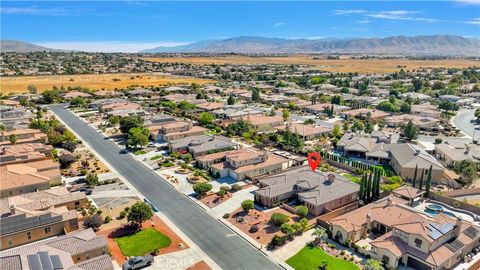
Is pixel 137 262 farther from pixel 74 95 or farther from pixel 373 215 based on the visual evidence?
pixel 74 95

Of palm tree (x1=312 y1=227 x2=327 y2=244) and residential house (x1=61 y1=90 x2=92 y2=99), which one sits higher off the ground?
residential house (x1=61 y1=90 x2=92 y2=99)

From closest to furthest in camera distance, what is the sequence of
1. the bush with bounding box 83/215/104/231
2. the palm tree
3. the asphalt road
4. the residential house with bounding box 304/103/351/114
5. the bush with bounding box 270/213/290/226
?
1. the asphalt road
2. the palm tree
3. the bush with bounding box 83/215/104/231
4. the bush with bounding box 270/213/290/226
5. the residential house with bounding box 304/103/351/114

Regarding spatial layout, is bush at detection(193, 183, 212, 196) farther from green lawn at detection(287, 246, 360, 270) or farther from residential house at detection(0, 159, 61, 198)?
residential house at detection(0, 159, 61, 198)

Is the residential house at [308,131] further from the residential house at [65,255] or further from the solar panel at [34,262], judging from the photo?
the solar panel at [34,262]

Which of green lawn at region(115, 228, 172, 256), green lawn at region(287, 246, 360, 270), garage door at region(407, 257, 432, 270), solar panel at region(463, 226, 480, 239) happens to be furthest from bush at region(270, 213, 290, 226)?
solar panel at region(463, 226, 480, 239)

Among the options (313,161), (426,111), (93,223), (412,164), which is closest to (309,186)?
(313,161)

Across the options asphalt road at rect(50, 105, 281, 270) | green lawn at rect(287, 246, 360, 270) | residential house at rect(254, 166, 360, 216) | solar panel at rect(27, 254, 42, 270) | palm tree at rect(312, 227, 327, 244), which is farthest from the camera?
residential house at rect(254, 166, 360, 216)

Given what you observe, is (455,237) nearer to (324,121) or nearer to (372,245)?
(372,245)
